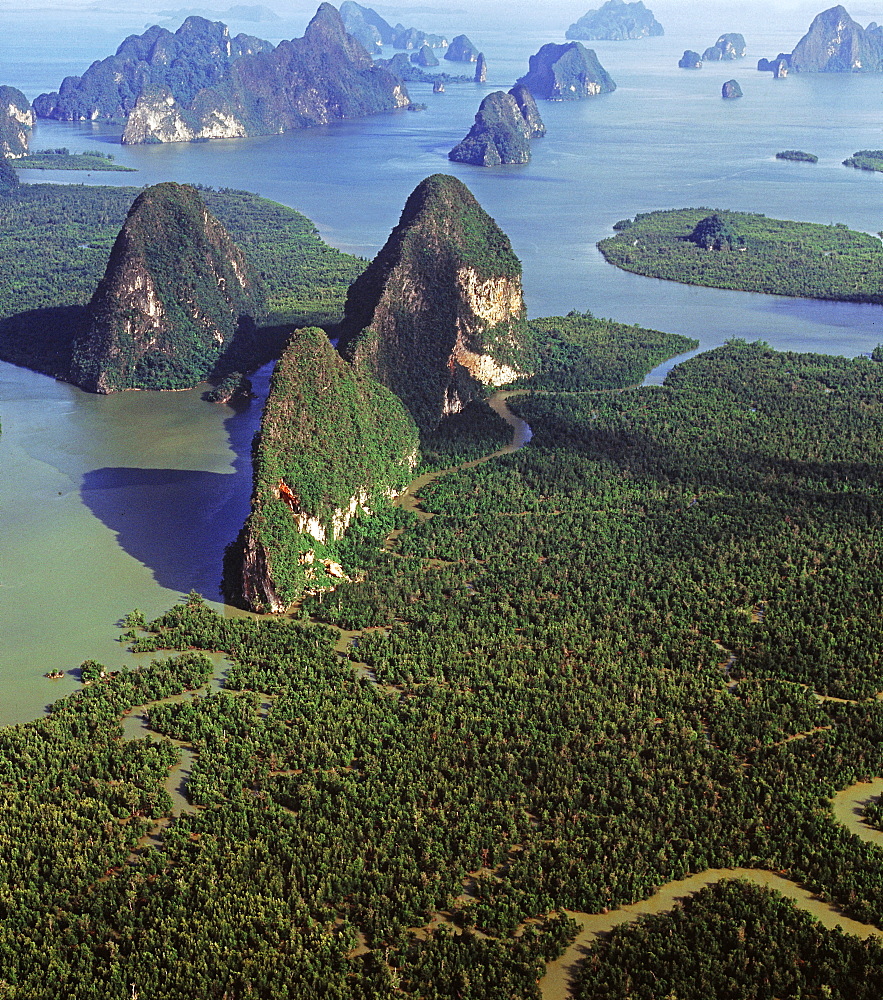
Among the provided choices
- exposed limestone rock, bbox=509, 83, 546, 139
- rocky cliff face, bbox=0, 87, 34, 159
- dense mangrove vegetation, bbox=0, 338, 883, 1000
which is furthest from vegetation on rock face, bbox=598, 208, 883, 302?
rocky cliff face, bbox=0, 87, 34, 159

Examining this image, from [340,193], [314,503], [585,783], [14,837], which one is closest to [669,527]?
[314,503]

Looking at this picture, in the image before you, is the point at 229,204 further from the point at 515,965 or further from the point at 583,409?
the point at 515,965

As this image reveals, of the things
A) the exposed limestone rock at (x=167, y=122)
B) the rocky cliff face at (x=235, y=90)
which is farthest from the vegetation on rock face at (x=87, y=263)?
the rocky cliff face at (x=235, y=90)

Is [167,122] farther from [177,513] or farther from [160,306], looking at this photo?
[177,513]

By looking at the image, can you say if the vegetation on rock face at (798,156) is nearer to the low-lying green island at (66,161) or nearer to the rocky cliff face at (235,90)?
the rocky cliff face at (235,90)

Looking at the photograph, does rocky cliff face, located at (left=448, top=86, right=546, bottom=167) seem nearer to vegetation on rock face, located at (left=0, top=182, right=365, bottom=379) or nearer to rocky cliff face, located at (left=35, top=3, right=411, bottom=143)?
vegetation on rock face, located at (left=0, top=182, right=365, bottom=379)
